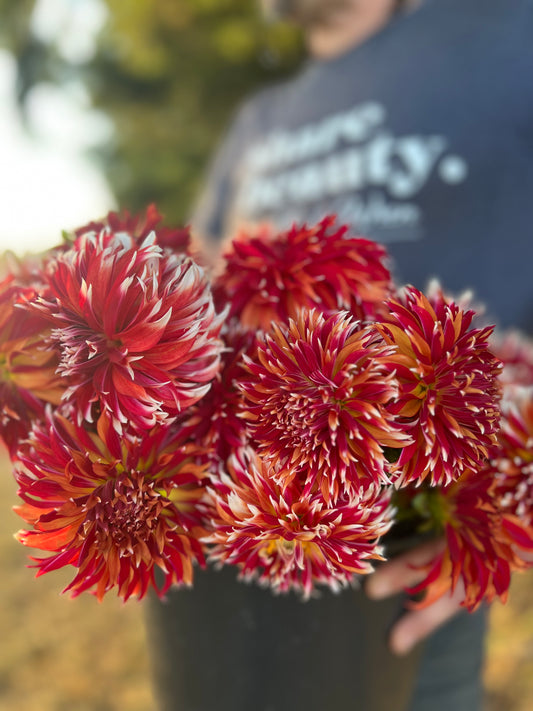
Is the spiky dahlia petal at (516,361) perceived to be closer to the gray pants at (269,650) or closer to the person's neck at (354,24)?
the gray pants at (269,650)

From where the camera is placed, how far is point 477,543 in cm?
29

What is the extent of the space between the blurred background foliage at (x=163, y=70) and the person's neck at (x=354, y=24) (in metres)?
0.49

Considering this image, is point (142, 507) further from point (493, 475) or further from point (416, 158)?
point (416, 158)

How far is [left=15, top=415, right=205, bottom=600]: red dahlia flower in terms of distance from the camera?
234mm

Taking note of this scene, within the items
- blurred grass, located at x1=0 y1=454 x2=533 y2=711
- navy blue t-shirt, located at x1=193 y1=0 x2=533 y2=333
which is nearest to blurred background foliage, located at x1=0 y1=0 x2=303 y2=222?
navy blue t-shirt, located at x1=193 y1=0 x2=533 y2=333

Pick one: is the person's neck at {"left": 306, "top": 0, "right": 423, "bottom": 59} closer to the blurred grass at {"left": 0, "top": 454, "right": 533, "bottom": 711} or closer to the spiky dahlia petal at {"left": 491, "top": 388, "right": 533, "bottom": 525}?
the spiky dahlia petal at {"left": 491, "top": 388, "right": 533, "bottom": 525}

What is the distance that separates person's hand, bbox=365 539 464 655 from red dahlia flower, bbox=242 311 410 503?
0.38 feet

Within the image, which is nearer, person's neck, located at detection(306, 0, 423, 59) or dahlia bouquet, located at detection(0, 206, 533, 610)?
dahlia bouquet, located at detection(0, 206, 533, 610)

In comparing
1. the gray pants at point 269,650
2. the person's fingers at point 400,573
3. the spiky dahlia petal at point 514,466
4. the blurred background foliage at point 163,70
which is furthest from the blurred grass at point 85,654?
the blurred background foliage at point 163,70

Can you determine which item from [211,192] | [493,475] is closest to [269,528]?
[493,475]

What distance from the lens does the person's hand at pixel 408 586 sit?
34cm

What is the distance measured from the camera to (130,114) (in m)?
1.64

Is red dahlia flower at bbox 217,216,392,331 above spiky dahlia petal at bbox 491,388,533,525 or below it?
above

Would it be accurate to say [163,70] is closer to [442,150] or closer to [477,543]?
[442,150]
